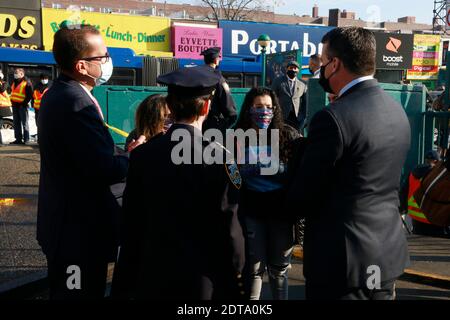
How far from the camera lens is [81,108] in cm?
259

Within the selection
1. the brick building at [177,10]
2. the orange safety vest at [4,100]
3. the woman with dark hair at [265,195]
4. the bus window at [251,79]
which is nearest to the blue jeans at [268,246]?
the woman with dark hair at [265,195]

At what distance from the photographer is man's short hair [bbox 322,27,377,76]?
233 cm

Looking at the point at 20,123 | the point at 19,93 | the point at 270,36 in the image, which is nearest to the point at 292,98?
the point at 19,93

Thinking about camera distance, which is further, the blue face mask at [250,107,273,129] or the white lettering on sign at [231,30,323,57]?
the white lettering on sign at [231,30,323,57]

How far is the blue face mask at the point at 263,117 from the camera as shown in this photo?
3559mm

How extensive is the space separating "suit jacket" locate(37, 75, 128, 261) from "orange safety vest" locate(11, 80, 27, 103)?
1134 cm

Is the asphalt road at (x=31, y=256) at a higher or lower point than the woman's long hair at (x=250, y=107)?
lower

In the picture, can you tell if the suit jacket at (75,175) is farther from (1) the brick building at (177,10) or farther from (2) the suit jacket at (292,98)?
(1) the brick building at (177,10)

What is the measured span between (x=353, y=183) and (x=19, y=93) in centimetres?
1253

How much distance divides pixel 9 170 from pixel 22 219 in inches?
155

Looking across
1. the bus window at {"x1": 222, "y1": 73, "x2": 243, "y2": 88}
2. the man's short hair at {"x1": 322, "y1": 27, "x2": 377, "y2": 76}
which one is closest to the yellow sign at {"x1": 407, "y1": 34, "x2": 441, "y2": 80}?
the bus window at {"x1": 222, "y1": 73, "x2": 243, "y2": 88}

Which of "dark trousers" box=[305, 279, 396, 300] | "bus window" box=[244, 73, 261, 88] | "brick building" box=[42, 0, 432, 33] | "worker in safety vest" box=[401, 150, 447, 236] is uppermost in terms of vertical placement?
"brick building" box=[42, 0, 432, 33]

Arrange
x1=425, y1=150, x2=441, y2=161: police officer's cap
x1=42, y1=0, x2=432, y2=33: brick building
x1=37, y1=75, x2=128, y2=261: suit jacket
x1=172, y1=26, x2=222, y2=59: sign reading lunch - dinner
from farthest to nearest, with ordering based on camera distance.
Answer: x1=42, y1=0, x2=432, y2=33: brick building
x1=172, y1=26, x2=222, y2=59: sign reading lunch - dinner
x1=425, y1=150, x2=441, y2=161: police officer's cap
x1=37, y1=75, x2=128, y2=261: suit jacket

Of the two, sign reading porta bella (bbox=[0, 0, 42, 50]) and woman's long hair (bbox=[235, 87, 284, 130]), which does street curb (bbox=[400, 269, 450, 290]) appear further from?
sign reading porta bella (bbox=[0, 0, 42, 50])
